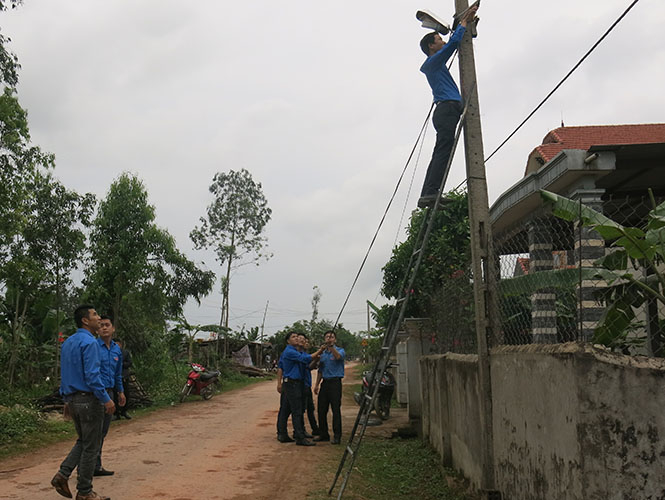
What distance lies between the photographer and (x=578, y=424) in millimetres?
3176

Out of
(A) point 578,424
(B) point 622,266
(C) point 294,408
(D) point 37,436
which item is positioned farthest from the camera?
(D) point 37,436

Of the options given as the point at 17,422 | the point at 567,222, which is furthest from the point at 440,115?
the point at 17,422

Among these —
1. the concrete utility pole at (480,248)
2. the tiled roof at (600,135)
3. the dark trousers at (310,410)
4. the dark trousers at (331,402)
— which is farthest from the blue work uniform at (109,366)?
the tiled roof at (600,135)

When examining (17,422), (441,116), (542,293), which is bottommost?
(17,422)

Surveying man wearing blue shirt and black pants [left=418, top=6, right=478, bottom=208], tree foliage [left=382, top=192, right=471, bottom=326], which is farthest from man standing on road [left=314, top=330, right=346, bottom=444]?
man wearing blue shirt and black pants [left=418, top=6, right=478, bottom=208]

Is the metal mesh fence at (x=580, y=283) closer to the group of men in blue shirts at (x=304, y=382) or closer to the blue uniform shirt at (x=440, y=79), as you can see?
the blue uniform shirt at (x=440, y=79)

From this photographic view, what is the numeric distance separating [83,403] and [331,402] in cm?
456

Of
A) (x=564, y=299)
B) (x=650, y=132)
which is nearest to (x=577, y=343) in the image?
(x=564, y=299)

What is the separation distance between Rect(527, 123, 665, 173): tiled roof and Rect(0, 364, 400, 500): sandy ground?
9891 mm

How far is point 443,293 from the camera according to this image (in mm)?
7668

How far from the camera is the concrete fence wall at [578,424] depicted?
3043 millimetres

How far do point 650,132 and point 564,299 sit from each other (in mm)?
15096

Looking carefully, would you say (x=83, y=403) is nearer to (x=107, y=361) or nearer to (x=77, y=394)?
(x=77, y=394)

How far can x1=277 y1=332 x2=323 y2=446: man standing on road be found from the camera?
365 inches
